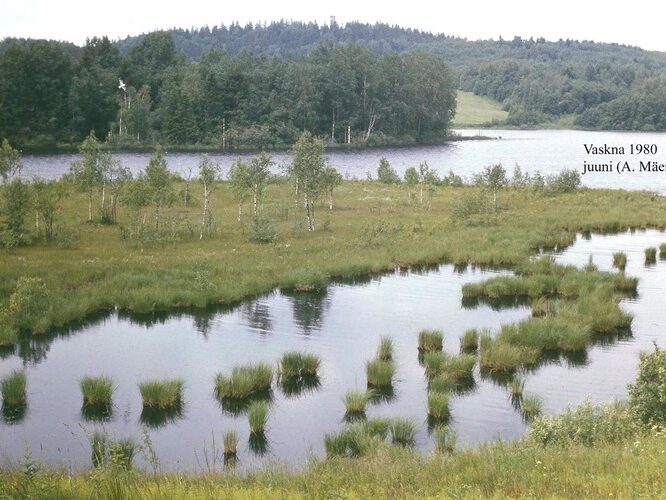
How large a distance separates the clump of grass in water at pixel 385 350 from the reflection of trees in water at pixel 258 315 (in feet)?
16.7

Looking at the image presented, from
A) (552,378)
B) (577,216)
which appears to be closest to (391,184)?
(577,216)

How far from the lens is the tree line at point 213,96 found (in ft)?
397

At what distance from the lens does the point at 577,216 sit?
2200 inches

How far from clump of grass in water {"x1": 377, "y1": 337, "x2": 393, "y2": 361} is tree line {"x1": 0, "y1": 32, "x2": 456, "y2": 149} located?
4156 inches

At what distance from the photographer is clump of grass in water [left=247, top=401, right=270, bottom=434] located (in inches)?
759

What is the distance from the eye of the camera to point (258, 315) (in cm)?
3109

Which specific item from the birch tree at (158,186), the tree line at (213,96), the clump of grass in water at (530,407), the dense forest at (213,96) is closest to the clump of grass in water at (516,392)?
the clump of grass in water at (530,407)

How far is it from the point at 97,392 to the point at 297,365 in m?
6.18

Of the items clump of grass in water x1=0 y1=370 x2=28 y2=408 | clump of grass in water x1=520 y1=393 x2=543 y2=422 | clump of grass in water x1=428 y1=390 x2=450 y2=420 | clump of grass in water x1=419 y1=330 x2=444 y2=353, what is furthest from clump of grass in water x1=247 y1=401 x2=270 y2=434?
clump of grass in water x1=419 y1=330 x2=444 y2=353

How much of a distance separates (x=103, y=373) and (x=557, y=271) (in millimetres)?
22990

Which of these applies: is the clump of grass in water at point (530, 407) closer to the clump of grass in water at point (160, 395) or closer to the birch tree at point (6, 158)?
the clump of grass in water at point (160, 395)

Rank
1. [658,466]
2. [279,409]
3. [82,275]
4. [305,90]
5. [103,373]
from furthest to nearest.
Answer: [305,90]
[82,275]
[103,373]
[279,409]
[658,466]

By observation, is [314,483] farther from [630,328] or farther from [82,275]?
[82,275]

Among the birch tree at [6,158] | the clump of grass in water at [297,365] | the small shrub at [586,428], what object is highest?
the birch tree at [6,158]
